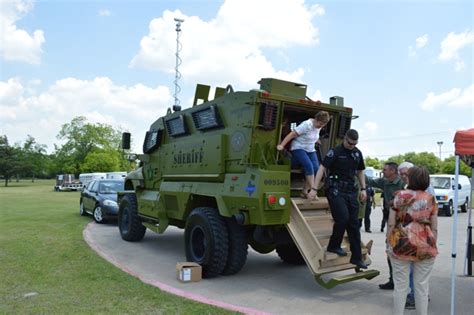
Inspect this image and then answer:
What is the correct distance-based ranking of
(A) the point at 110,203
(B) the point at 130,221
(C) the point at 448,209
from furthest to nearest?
(C) the point at 448,209 → (A) the point at 110,203 → (B) the point at 130,221

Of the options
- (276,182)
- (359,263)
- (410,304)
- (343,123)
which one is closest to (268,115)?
(276,182)

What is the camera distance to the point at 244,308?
5.22 m

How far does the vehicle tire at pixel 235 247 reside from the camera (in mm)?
6602

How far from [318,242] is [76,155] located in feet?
230

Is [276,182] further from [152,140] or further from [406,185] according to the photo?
[152,140]

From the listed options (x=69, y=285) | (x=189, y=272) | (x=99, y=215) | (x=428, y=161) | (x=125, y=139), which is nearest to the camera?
(x=69, y=285)

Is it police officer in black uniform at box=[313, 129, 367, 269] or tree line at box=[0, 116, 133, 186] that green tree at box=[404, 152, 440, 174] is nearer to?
tree line at box=[0, 116, 133, 186]

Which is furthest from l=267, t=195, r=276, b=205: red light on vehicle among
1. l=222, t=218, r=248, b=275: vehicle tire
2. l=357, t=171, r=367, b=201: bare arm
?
l=357, t=171, r=367, b=201: bare arm

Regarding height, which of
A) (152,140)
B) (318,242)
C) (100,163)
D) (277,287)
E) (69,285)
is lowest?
(69,285)

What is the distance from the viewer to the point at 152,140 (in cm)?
970

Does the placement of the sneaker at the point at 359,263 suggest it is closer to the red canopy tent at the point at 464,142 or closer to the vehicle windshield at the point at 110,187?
the red canopy tent at the point at 464,142

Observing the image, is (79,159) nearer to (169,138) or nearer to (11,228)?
(11,228)

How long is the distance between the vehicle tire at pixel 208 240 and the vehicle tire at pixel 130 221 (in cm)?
318

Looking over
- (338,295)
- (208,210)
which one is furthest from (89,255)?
(338,295)
